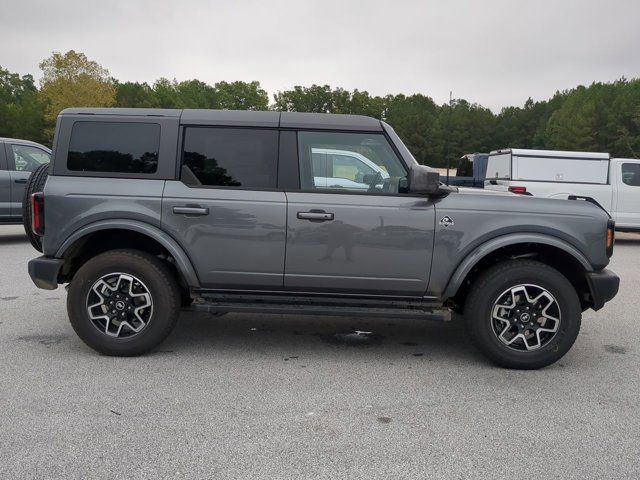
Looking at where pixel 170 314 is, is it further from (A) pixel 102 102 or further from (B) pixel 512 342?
(A) pixel 102 102

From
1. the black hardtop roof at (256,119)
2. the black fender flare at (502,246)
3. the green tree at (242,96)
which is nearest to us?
the black fender flare at (502,246)

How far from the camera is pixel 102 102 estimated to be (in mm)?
51219

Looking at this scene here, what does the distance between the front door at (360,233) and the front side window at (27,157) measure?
8.01m

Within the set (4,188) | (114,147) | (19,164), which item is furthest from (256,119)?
(19,164)

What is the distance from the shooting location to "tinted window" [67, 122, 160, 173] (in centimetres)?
448

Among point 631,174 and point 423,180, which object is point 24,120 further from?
point 423,180

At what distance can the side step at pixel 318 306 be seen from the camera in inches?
171

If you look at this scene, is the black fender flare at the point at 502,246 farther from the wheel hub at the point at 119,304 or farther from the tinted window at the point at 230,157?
the wheel hub at the point at 119,304

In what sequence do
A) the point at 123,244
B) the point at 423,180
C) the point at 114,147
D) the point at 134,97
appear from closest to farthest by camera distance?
1. the point at 423,180
2. the point at 114,147
3. the point at 123,244
4. the point at 134,97

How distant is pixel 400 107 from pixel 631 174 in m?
84.4

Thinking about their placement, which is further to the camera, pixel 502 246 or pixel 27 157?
pixel 27 157

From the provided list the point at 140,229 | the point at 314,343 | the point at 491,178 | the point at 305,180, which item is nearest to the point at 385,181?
the point at 305,180

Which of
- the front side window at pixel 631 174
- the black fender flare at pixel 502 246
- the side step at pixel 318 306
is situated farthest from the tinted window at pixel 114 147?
the front side window at pixel 631 174

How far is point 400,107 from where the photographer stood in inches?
3708
